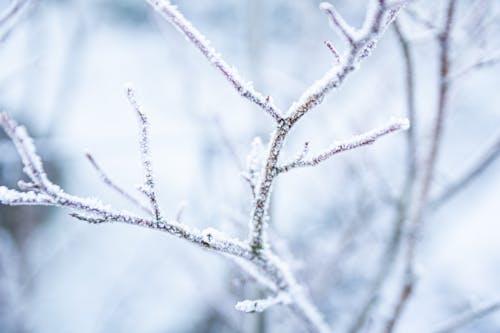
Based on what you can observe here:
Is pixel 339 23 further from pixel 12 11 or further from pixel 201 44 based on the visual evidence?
pixel 12 11

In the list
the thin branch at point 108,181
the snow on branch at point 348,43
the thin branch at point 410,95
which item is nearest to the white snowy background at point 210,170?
the thin branch at point 410,95

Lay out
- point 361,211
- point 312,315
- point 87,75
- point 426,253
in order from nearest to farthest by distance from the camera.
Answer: point 312,315, point 361,211, point 426,253, point 87,75

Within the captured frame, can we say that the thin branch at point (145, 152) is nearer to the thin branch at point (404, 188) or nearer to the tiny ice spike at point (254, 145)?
the tiny ice spike at point (254, 145)

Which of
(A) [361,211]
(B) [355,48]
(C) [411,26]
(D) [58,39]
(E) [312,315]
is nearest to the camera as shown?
(B) [355,48]

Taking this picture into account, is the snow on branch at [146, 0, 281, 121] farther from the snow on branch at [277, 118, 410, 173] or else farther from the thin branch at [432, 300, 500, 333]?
Result: the thin branch at [432, 300, 500, 333]

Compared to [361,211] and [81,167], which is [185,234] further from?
[81,167]

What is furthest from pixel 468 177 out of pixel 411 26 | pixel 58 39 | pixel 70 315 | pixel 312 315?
pixel 58 39

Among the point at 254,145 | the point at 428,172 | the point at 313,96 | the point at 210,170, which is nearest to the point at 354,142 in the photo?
the point at 313,96
